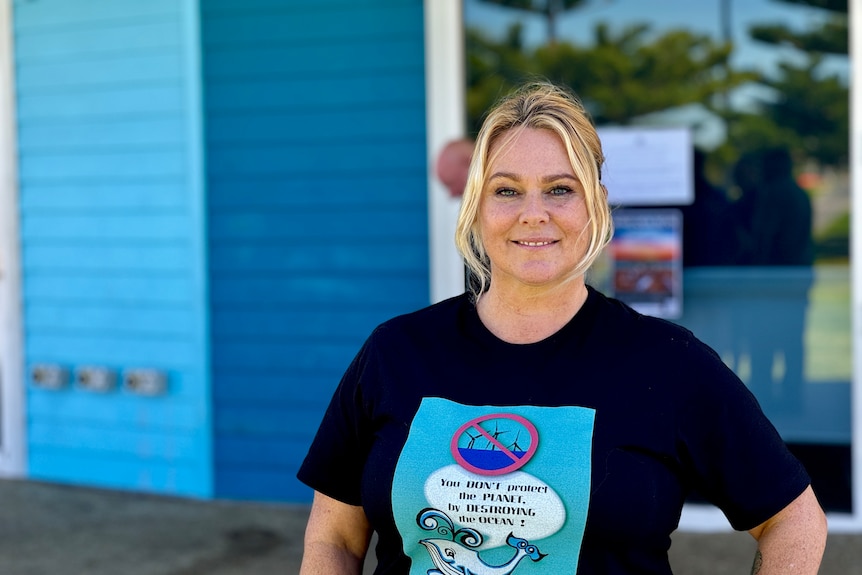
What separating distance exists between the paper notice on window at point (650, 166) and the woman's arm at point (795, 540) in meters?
2.62

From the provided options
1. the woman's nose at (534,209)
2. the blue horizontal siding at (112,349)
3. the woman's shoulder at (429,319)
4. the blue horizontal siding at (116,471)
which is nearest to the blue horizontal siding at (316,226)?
the blue horizontal siding at (112,349)

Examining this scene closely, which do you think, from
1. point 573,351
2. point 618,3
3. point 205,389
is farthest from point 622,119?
point 573,351

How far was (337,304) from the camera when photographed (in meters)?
4.79

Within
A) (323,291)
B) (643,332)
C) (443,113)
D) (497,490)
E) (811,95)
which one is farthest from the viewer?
(323,291)

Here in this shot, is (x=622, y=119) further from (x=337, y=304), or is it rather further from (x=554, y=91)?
(x=554, y=91)

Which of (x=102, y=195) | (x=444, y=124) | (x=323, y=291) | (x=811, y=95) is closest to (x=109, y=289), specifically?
(x=102, y=195)

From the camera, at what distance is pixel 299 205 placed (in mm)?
4816

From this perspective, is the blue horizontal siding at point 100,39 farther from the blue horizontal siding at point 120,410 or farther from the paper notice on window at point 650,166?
the paper notice on window at point 650,166

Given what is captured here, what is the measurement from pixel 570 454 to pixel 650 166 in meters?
2.79

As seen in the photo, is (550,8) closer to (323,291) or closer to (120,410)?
(323,291)

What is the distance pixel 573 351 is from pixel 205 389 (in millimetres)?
3407

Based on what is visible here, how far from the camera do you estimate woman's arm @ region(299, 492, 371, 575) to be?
196cm

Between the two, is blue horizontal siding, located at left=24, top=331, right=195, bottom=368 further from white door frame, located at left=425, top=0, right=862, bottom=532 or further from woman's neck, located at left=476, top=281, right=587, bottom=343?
woman's neck, located at left=476, top=281, right=587, bottom=343

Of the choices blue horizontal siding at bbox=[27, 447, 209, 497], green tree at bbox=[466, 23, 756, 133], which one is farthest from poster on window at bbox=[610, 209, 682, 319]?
blue horizontal siding at bbox=[27, 447, 209, 497]
